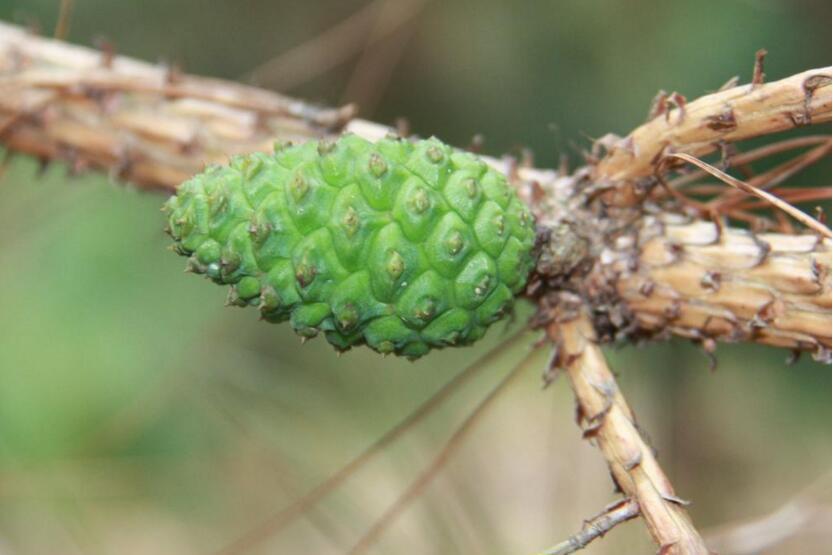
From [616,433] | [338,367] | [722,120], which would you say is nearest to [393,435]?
[616,433]

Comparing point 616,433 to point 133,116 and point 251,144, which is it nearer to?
point 251,144

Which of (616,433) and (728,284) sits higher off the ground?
(728,284)

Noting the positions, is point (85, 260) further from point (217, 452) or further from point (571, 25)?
point (571, 25)

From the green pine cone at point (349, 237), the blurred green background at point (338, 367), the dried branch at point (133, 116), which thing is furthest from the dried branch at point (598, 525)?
→ the blurred green background at point (338, 367)

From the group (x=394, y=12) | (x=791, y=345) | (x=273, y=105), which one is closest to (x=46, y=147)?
(x=273, y=105)

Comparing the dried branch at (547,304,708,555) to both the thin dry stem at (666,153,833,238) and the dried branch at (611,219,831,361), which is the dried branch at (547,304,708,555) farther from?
the thin dry stem at (666,153,833,238)
